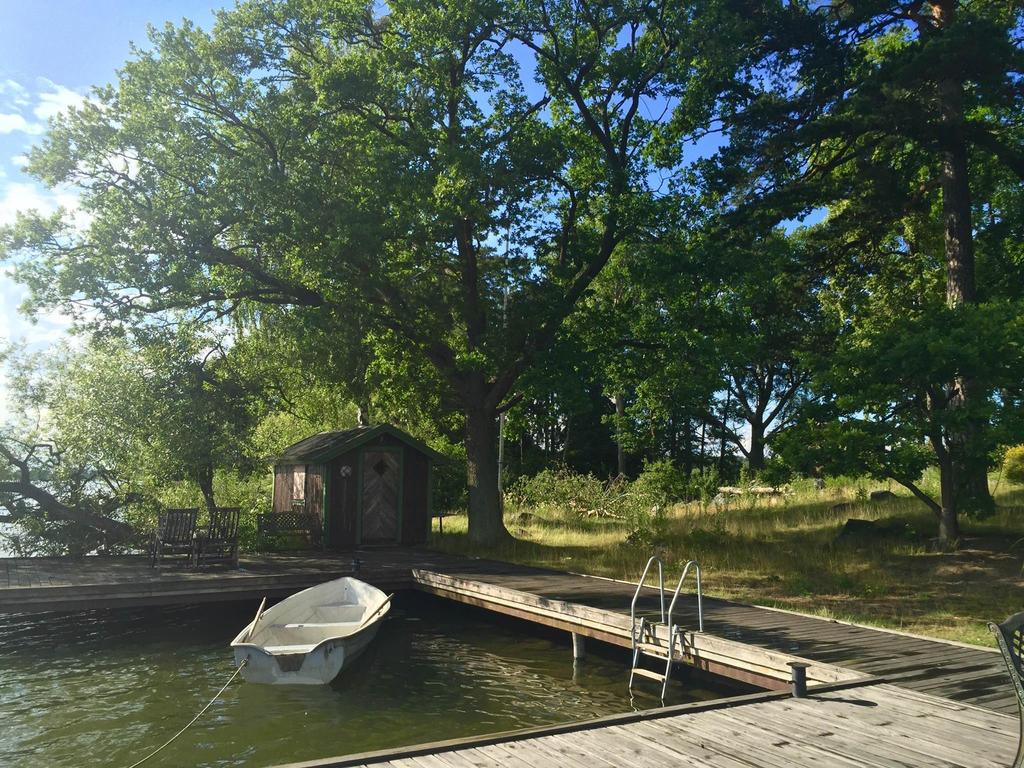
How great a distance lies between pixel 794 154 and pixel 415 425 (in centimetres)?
2002

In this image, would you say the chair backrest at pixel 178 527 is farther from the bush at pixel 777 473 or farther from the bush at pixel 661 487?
the bush at pixel 661 487

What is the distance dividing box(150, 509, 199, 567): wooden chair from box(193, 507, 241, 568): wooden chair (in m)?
0.18

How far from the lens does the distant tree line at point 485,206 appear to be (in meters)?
17.6

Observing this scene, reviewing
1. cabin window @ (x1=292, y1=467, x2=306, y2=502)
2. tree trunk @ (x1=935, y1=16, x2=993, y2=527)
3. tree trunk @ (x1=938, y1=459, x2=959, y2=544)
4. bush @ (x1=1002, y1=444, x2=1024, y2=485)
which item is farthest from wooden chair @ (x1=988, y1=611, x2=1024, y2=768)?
bush @ (x1=1002, y1=444, x2=1024, y2=485)

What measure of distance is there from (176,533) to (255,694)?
672cm

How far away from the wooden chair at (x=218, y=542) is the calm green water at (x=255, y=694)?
154 cm

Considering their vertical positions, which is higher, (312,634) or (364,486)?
(364,486)

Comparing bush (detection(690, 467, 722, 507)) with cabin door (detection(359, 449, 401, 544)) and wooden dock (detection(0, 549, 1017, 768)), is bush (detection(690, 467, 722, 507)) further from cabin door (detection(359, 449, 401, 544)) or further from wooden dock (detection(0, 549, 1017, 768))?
wooden dock (detection(0, 549, 1017, 768))

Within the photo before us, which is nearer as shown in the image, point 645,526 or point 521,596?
point 521,596

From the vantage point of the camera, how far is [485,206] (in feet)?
61.4

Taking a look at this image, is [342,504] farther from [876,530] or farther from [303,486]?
[876,530]

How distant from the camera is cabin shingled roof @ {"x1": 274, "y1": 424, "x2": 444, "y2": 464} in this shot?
20906 millimetres

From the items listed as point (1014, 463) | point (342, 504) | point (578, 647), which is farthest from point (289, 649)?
point (1014, 463)

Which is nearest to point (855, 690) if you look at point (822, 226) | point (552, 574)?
point (552, 574)
